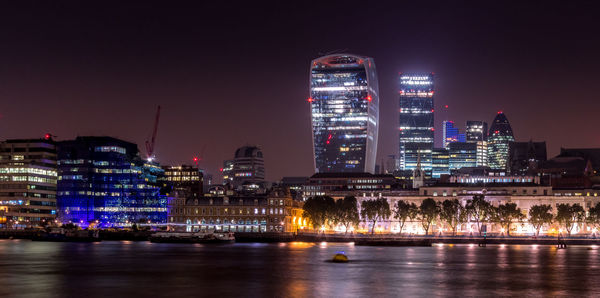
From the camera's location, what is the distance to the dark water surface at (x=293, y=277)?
8506 cm

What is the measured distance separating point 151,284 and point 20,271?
27415 mm

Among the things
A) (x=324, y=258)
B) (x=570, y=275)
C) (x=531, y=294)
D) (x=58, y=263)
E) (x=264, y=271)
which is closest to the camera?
(x=531, y=294)

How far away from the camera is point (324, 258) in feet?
461

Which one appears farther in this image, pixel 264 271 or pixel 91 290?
pixel 264 271

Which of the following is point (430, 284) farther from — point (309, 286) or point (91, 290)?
point (91, 290)

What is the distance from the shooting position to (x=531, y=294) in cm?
8300

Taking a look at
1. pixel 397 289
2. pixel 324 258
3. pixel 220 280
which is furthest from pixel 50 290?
pixel 324 258

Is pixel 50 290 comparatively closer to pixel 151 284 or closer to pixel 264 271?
pixel 151 284

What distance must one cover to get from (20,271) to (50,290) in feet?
83.0

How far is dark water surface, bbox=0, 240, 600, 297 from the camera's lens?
85062 millimetres

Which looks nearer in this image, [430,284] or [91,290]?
[91,290]

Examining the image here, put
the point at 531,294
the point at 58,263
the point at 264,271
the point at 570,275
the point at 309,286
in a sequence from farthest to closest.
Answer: the point at 58,263, the point at 264,271, the point at 570,275, the point at 309,286, the point at 531,294

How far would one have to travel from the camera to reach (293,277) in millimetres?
101812

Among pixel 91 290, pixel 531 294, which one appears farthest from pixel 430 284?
pixel 91 290
